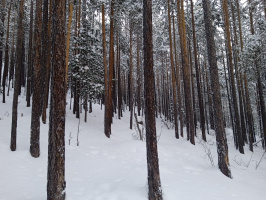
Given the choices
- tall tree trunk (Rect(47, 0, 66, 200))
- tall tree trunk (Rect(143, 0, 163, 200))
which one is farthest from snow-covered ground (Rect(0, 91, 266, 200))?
tall tree trunk (Rect(47, 0, 66, 200))

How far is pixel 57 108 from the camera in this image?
384cm

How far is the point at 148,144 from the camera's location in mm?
4215

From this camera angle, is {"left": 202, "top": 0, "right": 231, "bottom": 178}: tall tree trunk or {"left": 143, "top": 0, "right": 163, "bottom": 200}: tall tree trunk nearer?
{"left": 143, "top": 0, "right": 163, "bottom": 200}: tall tree trunk

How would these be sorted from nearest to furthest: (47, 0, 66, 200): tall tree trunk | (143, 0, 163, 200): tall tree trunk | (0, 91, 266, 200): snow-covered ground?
(47, 0, 66, 200): tall tree trunk → (143, 0, 163, 200): tall tree trunk → (0, 91, 266, 200): snow-covered ground

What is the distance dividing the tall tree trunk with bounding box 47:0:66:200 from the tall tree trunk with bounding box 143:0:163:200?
71.4 inches

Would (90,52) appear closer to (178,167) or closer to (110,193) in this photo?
(178,167)

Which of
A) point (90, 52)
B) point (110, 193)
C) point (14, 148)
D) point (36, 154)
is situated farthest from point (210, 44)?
point (90, 52)

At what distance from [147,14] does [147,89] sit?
5.78ft

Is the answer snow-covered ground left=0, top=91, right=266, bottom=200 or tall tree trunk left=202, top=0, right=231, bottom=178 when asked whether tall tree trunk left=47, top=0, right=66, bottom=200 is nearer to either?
snow-covered ground left=0, top=91, right=266, bottom=200

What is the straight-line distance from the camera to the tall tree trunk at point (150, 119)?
4031 millimetres

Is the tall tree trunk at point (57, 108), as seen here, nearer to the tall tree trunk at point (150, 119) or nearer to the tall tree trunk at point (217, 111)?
the tall tree trunk at point (150, 119)

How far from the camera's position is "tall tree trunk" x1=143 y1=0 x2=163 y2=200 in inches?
159

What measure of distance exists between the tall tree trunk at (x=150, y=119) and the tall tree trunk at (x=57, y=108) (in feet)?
5.95

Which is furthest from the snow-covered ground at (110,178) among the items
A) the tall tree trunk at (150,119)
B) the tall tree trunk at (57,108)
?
the tall tree trunk at (57,108)
